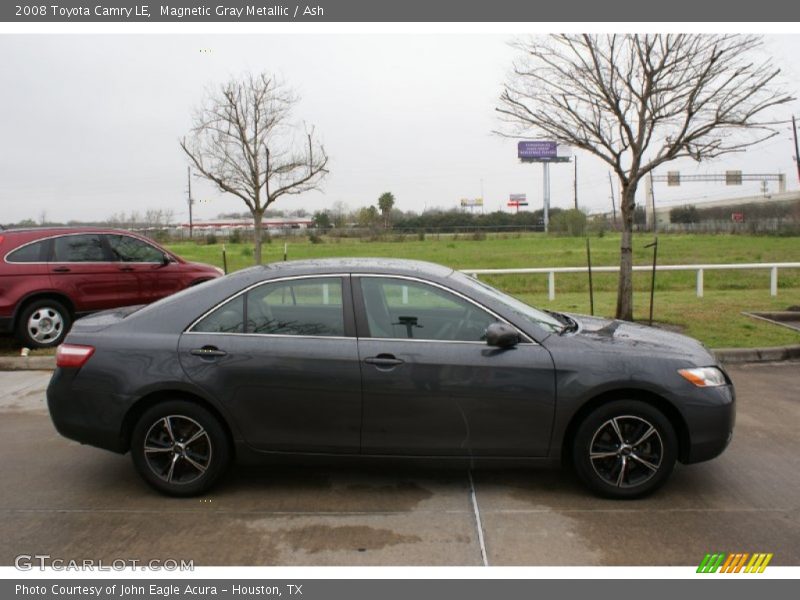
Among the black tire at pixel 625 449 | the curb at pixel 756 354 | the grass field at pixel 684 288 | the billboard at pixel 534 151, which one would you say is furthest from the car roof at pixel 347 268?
the billboard at pixel 534 151

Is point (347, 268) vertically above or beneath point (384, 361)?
above

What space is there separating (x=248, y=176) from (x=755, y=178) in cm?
8154

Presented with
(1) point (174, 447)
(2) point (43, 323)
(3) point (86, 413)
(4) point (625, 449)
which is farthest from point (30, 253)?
(4) point (625, 449)

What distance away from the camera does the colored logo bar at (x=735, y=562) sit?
339 cm

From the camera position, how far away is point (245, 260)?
28.2 meters

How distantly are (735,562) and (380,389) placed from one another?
2136mm

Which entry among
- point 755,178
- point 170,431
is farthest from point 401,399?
point 755,178

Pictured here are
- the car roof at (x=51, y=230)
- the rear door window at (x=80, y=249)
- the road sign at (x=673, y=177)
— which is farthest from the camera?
the road sign at (x=673, y=177)

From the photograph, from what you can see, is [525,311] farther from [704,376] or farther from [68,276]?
[68,276]

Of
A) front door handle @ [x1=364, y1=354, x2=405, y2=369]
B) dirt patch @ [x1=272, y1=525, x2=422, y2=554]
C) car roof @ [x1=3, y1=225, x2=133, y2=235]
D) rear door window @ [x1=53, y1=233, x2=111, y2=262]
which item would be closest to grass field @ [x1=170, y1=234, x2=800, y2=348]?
front door handle @ [x1=364, y1=354, x2=405, y2=369]

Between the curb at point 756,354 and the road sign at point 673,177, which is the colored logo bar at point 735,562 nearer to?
the curb at point 756,354

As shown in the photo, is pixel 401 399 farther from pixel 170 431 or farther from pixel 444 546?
pixel 170 431

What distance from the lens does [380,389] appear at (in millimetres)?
4113

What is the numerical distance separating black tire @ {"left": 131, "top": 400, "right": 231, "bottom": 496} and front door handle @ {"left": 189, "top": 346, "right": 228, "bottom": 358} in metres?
0.32
